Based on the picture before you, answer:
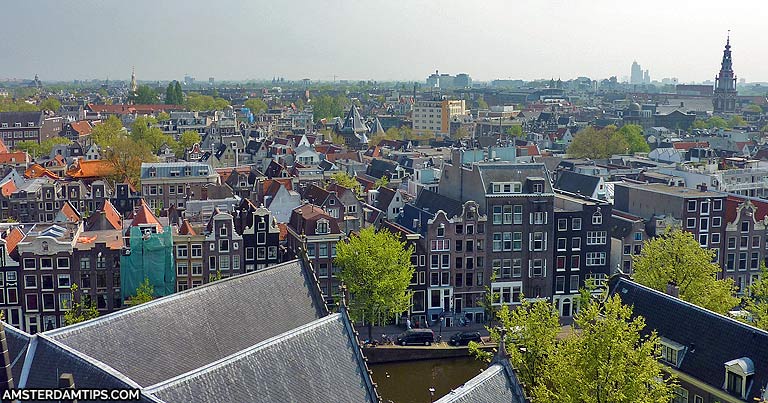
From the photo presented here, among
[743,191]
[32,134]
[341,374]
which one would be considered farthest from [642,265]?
[32,134]

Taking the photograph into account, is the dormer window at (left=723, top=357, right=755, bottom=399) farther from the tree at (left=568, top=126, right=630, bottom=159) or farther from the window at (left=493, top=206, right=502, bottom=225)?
the tree at (left=568, top=126, right=630, bottom=159)

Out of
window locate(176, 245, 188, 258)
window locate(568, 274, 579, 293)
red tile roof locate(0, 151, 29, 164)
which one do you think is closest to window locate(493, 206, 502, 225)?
window locate(568, 274, 579, 293)

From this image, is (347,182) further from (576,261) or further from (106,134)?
(106,134)

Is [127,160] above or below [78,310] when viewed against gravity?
above

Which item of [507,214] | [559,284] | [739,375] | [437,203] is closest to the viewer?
[739,375]

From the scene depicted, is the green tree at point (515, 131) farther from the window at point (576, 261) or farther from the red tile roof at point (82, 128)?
the window at point (576, 261)

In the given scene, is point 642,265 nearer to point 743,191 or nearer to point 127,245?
point 127,245

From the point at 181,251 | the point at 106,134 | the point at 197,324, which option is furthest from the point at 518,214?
the point at 106,134
